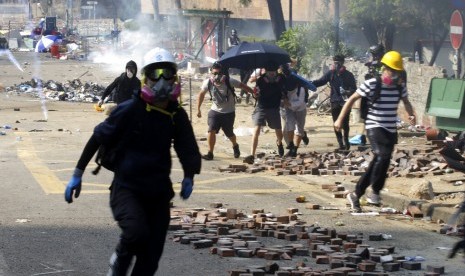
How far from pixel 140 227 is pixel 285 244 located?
11.8ft

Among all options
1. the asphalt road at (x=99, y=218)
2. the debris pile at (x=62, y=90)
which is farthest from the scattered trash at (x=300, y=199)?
the debris pile at (x=62, y=90)

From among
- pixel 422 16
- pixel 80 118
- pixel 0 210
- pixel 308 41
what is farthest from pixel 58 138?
pixel 422 16

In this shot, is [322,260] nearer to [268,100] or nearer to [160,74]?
[160,74]

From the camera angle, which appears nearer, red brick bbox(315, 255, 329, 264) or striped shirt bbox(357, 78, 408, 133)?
red brick bbox(315, 255, 329, 264)

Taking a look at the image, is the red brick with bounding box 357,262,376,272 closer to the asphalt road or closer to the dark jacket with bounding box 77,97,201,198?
the asphalt road

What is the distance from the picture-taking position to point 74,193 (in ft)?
23.7

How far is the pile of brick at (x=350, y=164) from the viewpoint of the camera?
15359 millimetres

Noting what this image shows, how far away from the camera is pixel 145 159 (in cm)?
678

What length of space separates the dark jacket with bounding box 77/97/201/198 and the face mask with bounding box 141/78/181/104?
2.7 inches

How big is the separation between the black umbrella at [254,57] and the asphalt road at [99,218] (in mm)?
1659

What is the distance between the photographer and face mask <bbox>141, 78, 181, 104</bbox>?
682 centimetres

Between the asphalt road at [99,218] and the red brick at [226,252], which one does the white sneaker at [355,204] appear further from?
the red brick at [226,252]

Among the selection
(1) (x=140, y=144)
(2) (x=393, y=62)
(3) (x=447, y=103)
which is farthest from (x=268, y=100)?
Answer: (1) (x=140, y=144)

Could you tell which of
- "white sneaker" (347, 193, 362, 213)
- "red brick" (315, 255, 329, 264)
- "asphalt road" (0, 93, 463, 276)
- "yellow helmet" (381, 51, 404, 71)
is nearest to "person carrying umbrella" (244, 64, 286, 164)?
"asphalt road" (0, 93, 463, 276)
